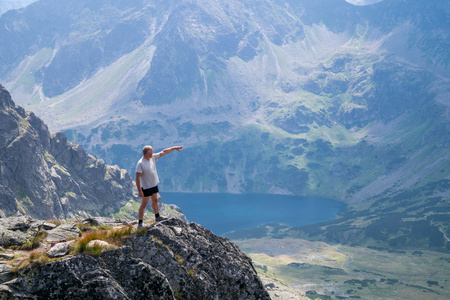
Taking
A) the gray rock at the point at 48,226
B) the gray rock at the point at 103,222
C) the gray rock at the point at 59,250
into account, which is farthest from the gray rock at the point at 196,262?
the gray rock at the point at 48,226

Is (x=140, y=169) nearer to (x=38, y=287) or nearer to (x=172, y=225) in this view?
(x=172, y=225)

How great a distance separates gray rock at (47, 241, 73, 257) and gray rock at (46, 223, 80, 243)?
95.1 inches

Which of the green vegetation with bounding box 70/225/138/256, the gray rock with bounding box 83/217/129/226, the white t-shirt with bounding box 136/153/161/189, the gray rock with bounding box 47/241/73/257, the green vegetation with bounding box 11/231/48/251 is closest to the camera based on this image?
the gray rock with bounding box 47/241/73/257

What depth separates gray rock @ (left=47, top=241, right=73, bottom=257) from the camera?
17328 mm

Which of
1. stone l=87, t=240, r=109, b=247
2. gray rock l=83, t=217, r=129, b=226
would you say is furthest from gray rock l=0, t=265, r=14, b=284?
gray rock l=83, t=217, r=129, b=226

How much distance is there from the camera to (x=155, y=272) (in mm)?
18812

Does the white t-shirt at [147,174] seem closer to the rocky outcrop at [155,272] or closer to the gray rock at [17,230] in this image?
the rocky outcrop at [155,272]

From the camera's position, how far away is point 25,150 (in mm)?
187625

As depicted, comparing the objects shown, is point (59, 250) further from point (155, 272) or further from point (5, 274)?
point (155, 272)

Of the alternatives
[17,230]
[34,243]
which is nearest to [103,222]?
[17,230]

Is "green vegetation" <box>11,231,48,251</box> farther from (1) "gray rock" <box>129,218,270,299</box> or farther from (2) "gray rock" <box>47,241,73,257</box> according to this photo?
(1) "gray rock" <box>129,218,270,299</box>

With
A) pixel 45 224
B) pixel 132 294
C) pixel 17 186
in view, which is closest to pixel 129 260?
pixel 132 294

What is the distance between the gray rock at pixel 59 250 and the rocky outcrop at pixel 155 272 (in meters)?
0.66

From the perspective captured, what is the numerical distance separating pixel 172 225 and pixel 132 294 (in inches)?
215
